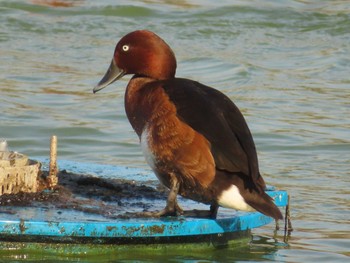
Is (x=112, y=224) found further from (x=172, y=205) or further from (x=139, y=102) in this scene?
(x=139, y=102)

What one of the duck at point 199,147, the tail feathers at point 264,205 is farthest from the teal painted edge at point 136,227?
the tail feathers at point 264,205

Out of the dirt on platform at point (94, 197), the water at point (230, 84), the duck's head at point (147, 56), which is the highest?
the duck's head at point (147, 56)

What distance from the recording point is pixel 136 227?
582 centimetres

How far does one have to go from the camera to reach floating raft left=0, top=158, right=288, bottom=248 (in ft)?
18.7

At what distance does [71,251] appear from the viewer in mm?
5887

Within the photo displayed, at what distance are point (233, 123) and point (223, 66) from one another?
7.28 meters

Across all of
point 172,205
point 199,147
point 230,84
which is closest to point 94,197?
point 172,205

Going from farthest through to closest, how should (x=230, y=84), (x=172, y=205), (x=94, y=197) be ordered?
(x=230, y=84) → (x=94, y=197) → (x=172, y=205)

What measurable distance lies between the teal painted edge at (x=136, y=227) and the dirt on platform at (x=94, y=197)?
24 centimetres

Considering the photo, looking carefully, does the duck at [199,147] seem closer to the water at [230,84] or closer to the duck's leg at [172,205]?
the duck's leg at [172,205]

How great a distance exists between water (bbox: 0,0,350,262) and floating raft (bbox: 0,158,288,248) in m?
0.11

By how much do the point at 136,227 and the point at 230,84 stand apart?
21.9ft

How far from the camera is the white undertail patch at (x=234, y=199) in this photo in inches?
227

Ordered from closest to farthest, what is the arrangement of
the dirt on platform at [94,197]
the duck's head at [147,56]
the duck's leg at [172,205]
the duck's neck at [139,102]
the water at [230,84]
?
the duck's leg at [172,205]
the duck's neck at [139,102]
the dirt on platform at [94,197]
the duck's head at [147,56]
the water at [230,84]
